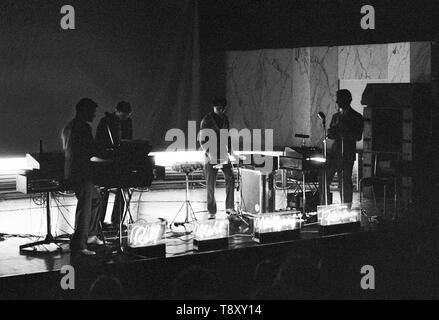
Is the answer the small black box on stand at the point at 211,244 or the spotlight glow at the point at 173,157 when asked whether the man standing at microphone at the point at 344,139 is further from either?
the spotlight glow at the point at 173,157

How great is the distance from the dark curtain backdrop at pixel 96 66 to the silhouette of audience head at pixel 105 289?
557 cm

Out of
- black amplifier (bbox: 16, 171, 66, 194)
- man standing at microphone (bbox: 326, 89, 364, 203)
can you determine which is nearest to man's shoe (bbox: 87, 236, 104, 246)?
black amplifier (bbox: 16, 171, 66, 194)

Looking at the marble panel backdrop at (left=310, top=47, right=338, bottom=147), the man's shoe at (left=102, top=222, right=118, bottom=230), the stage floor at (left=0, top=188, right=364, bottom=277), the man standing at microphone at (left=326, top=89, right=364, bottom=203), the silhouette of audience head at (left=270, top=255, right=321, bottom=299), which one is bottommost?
the silhouette of audience head at (left=270, top=255, right=321, bottom=299)

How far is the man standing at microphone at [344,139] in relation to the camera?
37.6ft

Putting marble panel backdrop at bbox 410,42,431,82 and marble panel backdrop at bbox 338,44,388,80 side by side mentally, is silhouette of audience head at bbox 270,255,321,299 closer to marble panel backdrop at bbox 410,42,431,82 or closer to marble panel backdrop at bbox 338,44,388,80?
marble panel backdrop at bbox 410,42,431,82

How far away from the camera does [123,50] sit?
567 inches

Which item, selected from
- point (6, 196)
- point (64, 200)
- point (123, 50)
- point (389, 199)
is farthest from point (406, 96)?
point (6, 196)

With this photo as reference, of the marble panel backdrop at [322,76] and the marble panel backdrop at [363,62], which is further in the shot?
the marble panel backdrop at [322,76]

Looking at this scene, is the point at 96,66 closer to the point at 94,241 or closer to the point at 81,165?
the point at 94,241

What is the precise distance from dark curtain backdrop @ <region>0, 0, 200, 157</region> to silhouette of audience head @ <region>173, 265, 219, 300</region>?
216 inches

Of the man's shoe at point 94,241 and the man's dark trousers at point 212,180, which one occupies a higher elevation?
the man's dark trousers at point 212,180

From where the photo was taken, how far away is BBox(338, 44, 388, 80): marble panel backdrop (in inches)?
571

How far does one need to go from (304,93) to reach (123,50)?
358 cm

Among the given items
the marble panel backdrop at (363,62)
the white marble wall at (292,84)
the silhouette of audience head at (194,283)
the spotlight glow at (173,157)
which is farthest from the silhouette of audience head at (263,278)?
the marble panel backdrop at (363,62)
